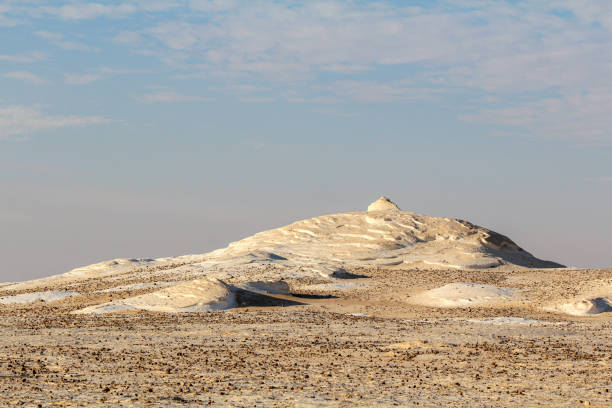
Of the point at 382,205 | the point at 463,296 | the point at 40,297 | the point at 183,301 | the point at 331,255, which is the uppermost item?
the point at 382,205

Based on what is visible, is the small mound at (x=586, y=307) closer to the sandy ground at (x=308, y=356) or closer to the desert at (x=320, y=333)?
the desert at (x=320, y=333)

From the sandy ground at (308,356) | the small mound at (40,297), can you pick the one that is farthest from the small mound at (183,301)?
the small mound at (40,297)

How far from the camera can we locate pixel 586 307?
31.6 meters

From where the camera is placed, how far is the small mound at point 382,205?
213 feet

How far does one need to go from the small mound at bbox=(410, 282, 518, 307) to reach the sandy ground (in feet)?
3.88

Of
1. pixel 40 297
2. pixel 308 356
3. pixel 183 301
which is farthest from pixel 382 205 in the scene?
pixel 308 356

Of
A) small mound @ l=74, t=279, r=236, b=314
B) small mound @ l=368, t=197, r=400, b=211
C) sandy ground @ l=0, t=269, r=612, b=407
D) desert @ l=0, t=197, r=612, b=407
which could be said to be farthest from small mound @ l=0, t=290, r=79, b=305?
small mound @ l=368, t=197, r=400, b=211

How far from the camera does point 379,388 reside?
1393 centimetres

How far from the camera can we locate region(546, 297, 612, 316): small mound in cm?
3144

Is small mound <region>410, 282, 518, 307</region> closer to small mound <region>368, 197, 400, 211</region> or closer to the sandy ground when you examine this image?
the sandy ground

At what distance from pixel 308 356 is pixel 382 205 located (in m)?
47.9

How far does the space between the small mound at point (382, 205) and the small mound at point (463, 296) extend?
28.3 meters

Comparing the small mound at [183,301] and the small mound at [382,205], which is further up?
the small mound at [382,205]

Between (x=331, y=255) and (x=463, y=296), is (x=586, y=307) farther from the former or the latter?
(x=331, y=255)
